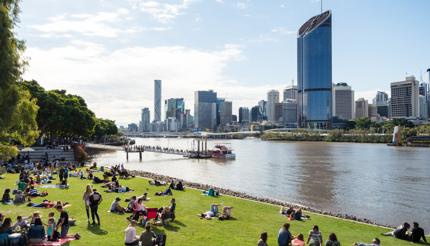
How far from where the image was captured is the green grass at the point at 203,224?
57.7 feet

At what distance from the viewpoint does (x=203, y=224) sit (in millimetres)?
20547

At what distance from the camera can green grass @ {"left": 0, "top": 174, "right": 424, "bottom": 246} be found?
693 inches

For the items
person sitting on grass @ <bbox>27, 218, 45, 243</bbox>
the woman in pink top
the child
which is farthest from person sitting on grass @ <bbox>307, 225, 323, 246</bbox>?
person sitting on grass @ <bbox>27, 218, 45, 243</bbox>

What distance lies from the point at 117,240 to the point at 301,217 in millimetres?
11694

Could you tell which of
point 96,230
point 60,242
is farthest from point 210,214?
Result: point 60,242

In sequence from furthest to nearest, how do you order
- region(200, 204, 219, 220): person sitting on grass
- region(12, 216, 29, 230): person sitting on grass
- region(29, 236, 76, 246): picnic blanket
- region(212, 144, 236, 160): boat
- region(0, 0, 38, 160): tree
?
1. region(212, 144, 236, 160): boat
2. region(200, 204, 219, 220): person sitting on grass
3. region(12, 216, 29, 230): person sitting on grass
4. region(29, 236, 76, 246): picnic blanket
5. region(0, 0, 38, 160): tree

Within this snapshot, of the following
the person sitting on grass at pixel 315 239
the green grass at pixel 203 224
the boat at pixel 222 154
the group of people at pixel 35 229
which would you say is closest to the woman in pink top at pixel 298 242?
the person sitting on grass at pixel 315 239

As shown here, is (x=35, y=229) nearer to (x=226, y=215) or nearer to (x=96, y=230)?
(x=96, y=230)

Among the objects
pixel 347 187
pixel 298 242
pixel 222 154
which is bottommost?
pixel 347 187

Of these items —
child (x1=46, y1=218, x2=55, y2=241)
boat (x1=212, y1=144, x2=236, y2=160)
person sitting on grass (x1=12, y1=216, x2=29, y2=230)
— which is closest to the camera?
child (x1=46, y1=218, x2=55, y2=241)

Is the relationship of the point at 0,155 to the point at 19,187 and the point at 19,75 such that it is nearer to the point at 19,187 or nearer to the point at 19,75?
the point at 19,187

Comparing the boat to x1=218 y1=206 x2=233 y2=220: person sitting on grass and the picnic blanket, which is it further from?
the picnic blanket

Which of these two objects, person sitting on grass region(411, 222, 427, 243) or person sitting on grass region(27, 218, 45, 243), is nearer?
person sitting on grass region(27, 218, 45, 243)

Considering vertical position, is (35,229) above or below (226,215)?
above
